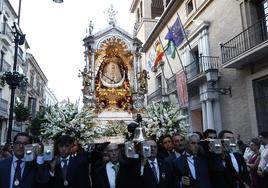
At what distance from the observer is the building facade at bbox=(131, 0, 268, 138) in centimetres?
1121

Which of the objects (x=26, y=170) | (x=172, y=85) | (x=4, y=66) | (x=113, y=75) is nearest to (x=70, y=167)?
(x=26, y=170)

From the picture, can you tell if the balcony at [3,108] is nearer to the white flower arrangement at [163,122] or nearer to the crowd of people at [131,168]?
the white flower arrangement at [163,122]

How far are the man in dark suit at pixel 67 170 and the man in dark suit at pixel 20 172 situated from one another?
212 mm

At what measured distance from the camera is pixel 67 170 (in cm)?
378

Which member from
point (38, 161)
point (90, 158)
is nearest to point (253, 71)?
point (90, 158)

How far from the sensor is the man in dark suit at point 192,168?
3.77 meters

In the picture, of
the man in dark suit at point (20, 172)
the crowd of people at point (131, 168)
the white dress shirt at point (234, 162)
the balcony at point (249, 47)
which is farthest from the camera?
the balcony at point (249, 47)

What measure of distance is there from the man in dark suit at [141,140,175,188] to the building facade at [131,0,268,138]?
25.1 feet

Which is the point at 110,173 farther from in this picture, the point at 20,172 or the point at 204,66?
the point at 204,66

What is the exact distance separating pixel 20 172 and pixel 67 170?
0.67m

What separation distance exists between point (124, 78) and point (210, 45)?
4.90m

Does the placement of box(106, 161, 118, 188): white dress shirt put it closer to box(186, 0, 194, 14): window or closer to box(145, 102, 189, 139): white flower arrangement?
box(145, 102, 189, 139): white flower arrangement

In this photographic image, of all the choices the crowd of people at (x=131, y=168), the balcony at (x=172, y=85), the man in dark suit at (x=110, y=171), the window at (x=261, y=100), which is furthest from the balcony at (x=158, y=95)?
the man in dark suit at (x=110, y=171)

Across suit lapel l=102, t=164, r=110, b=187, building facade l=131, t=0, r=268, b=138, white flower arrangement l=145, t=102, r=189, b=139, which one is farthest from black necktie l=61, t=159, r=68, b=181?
building facade l=131, t=0, r=268, b=138
